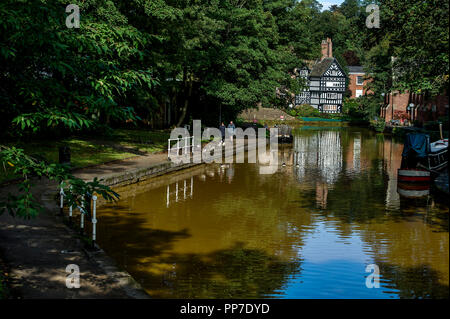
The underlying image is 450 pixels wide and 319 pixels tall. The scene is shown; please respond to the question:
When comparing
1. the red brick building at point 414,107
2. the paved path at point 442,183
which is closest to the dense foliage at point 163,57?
the red brick building at point 414,107

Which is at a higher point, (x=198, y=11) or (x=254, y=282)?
(x=198, y=11)

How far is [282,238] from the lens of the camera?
13.8 meters

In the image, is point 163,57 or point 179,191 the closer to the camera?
point 179,191

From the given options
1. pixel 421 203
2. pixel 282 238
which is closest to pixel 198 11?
pixel 421 203

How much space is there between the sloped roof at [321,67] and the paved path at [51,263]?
100345 mm

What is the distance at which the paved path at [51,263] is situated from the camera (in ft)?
28.0

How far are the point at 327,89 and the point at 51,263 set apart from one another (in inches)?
4062

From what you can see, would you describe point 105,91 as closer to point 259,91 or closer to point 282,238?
point 282,238

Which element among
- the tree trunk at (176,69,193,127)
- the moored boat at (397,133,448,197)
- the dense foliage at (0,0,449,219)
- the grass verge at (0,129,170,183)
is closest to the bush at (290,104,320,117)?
the dense foliage at (0,0,449,219)

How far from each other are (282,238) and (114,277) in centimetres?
565

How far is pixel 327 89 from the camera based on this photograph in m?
109

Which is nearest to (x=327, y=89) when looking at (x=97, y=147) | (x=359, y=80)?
(x=359, y=80)

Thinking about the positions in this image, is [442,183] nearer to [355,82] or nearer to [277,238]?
[277,238]

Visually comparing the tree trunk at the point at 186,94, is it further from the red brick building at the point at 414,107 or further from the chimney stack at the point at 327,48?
the chimney stack at the point at 327,48
